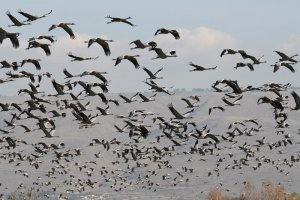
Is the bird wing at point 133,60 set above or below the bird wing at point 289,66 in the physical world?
below

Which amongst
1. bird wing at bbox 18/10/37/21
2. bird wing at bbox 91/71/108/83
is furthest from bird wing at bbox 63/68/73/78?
bird wing at bbox 18/10/37/21

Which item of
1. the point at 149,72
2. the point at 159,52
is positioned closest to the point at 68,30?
the point at 159,52

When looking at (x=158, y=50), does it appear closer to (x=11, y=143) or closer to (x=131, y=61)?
(x=131, y=61)

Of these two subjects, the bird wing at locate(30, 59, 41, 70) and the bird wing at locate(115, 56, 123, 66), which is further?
the bird wing at locate(30, 59, 41, 70)

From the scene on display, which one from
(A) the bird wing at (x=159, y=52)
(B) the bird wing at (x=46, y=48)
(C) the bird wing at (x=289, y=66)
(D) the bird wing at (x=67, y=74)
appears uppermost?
(C) the bird wing at (x=289, y=66)

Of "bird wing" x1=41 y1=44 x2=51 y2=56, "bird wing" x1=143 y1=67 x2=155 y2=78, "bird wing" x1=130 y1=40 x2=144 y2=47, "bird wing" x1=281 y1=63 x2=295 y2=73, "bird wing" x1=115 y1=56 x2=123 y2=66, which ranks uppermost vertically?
"bird wing" x1=281 y1=63 x2=295 y2=73

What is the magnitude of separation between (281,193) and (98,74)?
34387 mm

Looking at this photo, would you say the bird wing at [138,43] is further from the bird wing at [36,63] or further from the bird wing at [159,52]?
the bird wing at [36,63]

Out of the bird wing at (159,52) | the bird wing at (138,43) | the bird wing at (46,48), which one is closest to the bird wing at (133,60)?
the bird wing at (138,43)

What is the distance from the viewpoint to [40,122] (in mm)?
44906

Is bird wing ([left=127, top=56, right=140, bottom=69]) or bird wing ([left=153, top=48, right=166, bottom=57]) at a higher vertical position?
bird wing ([left=153, top=48, right=166, bottom=57])

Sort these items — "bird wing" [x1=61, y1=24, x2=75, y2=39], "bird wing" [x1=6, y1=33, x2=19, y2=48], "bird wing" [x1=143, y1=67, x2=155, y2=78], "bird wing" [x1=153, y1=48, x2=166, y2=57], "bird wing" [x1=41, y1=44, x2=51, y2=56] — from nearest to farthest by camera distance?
"bird wing" [x1=6, y1=33, x2=19, y2=48]
"bird wing" [x1=61, y1=24, x2=75, y2=39]
"bird wing" [x1=41, y1=44, x2=51, y2=56]
"bird wing" [x1=153, y1=48, x2=166, y2=57]
"bird wing" [x1=143, y1=67, x2=155, y2=78]

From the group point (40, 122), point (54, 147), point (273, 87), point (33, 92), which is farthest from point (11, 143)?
point (273, 87)

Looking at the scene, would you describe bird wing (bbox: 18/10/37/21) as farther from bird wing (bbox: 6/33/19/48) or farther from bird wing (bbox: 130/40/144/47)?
bird wing (bbox: 130/40/144/47)
